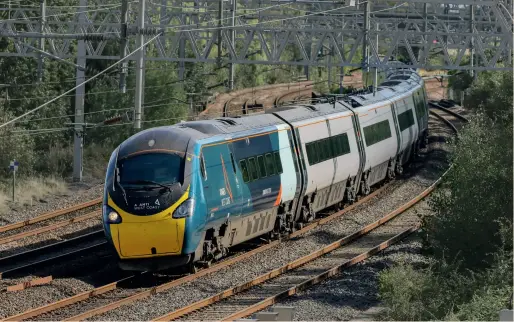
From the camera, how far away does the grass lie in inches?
1136

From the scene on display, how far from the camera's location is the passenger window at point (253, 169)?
21094 mm

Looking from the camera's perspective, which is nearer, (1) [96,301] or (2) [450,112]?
(1) [96,301]

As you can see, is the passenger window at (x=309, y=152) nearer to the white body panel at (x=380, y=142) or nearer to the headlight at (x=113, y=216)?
the white body panel at (x=380, y=142)

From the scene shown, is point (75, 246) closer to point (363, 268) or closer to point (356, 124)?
point (363, 268)

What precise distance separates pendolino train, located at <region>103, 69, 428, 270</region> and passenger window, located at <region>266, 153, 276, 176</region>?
20mm

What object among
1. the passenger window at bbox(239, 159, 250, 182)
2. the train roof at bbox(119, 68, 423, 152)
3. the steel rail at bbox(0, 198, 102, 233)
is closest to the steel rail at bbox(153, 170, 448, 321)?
the passenger window at bbox(239, 159, 250, 182)

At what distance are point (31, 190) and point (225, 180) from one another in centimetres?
1194

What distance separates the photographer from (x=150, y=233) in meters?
18.2

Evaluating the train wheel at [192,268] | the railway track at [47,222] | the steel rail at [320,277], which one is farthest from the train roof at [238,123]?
the railway track at [47,222]

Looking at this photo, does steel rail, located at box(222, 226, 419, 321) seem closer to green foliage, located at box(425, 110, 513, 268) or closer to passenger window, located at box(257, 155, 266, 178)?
green foliage, located at box(425, 110, 513, 268)

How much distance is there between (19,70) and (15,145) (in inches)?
356

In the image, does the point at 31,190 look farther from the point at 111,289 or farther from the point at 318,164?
the point at 111,289

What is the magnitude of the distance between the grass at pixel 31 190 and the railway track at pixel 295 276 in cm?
936

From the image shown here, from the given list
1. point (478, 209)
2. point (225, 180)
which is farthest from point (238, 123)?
point (478, 209)
